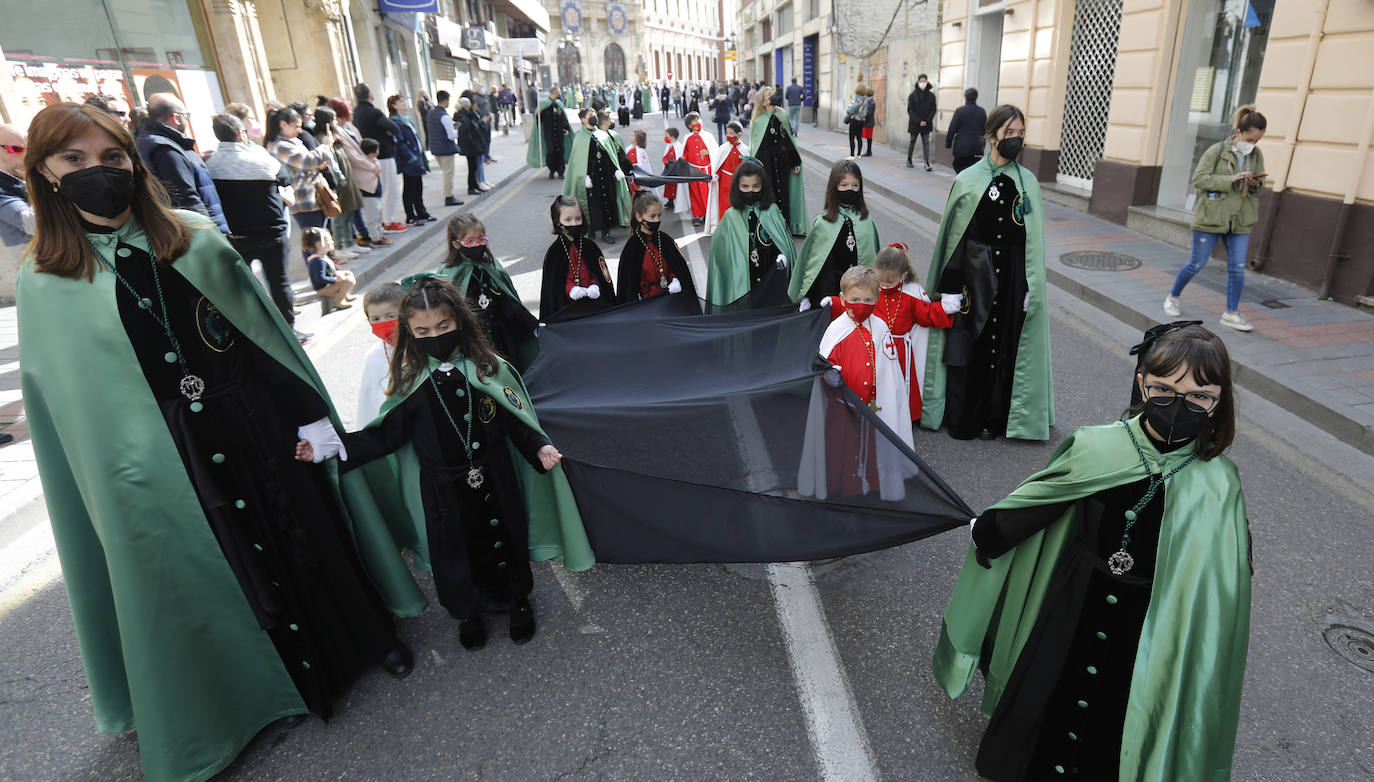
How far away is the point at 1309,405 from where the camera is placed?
525cm

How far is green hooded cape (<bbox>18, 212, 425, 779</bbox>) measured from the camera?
2271 mm

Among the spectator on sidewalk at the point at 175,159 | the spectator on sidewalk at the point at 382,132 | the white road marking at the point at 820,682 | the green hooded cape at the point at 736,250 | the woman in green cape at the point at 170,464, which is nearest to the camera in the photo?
the woman in green cape at the point at 170,464

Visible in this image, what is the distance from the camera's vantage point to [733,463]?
3.47 metres

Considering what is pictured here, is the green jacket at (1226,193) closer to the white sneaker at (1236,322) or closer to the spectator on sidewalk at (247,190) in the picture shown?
the white sneaker at (1236,322)

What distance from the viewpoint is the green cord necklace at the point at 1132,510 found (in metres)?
2.00

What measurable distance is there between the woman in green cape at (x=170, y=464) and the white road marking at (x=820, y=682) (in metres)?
1.87

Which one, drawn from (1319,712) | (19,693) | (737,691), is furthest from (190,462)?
(1319,712)

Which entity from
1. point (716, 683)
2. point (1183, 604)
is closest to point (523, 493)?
point (716, 683)

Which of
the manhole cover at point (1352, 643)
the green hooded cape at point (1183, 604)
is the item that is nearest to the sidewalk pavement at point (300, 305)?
the green hooded cape at point (1183, 604)

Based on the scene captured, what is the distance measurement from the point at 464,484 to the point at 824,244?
2979 mm

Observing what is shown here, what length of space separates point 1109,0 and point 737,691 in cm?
1325

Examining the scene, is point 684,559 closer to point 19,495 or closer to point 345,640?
point 345,640

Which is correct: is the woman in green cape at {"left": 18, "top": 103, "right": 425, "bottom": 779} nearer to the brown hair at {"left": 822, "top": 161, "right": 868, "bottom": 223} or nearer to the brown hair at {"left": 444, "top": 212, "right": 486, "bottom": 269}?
the brown hair at {"left": 444, "top": 212, "right": 486, "bottom": 269}

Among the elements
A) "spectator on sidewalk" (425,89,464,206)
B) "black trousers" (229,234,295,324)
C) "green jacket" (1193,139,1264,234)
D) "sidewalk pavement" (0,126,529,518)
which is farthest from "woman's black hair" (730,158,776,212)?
"spectator on sidewalk" (425,89,464,206)
